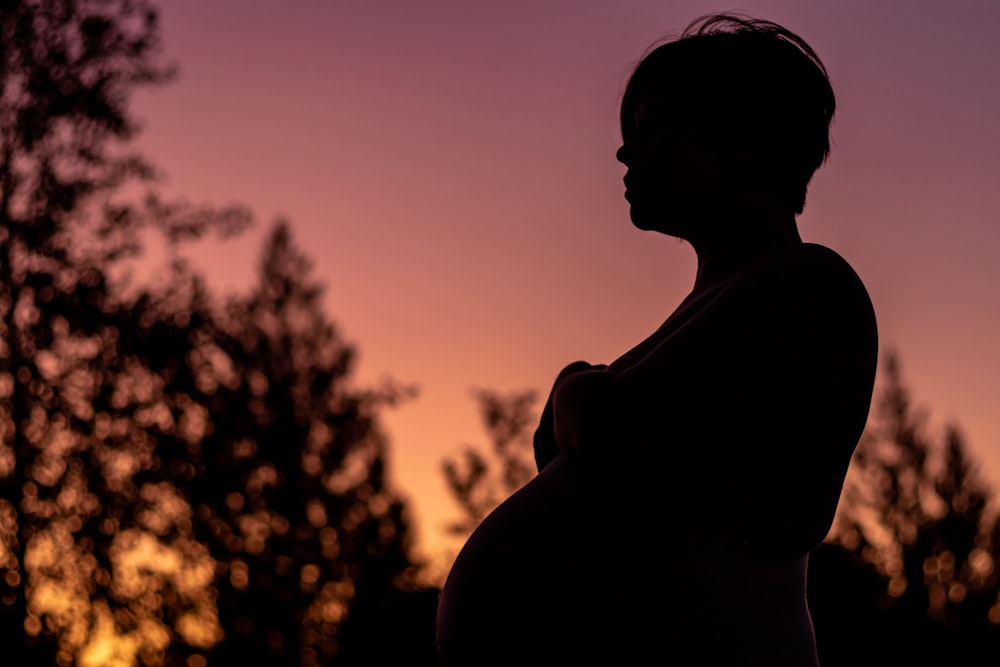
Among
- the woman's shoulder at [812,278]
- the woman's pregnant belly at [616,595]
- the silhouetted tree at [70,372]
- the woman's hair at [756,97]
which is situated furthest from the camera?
the silhouetted tree at [70,372]

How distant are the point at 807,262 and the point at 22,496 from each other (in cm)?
1323

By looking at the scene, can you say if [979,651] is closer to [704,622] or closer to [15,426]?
[15,426]

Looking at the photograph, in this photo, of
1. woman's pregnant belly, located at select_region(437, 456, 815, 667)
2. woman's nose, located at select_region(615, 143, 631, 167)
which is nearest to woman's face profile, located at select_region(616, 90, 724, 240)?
woman's nose, located at select_region(615, 143, 631, 167)

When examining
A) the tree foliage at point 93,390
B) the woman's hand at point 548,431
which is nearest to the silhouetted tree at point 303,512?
the tree foliage at point 93,390

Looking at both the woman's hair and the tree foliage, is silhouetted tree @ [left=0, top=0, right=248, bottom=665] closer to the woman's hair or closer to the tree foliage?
the tree foliage

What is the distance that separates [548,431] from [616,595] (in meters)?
0.43

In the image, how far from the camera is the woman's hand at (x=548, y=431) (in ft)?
7.24

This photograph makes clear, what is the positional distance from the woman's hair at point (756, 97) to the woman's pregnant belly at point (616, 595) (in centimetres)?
68

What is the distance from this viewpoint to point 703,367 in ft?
6.30

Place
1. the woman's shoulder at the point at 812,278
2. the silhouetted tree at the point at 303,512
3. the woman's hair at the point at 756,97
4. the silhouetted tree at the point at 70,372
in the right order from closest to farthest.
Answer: the woman's shoulder at the point at 812,278 → the woman's hair at the point at 756,97 → the silhouetted tree at the point at 70,372 → the silhouetted tree at the point at 303,512

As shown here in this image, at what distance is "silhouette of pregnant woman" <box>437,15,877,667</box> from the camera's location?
6.22 ft

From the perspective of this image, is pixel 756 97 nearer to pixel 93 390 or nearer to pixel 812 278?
pixel 812 278

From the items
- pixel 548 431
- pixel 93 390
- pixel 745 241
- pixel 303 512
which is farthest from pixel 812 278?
pixel 303 512

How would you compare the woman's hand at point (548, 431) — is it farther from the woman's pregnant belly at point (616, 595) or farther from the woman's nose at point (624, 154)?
the woman's nose at point (624, 154)
